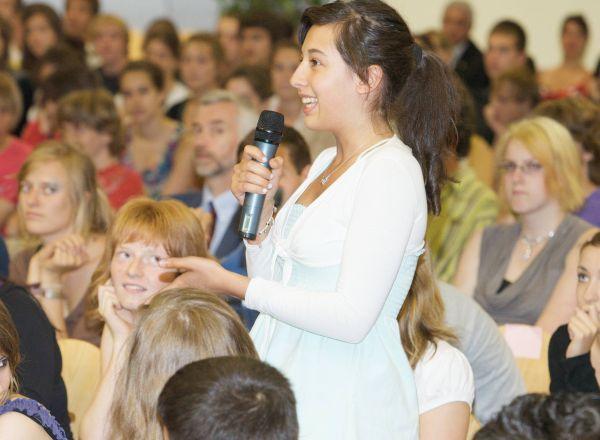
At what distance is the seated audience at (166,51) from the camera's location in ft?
24.3

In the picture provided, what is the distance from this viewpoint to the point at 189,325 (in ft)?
6.78

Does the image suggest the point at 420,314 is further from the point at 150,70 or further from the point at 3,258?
the point at 150,70

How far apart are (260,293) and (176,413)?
16.8 inches

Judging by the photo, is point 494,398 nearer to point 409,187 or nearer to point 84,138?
point 409,187

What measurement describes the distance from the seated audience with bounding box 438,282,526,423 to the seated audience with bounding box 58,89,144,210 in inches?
103

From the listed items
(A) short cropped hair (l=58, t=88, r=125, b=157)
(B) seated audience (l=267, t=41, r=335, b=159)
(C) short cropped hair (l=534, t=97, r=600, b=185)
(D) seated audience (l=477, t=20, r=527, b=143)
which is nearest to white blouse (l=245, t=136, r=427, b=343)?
(C) short cropped hair (l=534, t=97, r=600, b=185)

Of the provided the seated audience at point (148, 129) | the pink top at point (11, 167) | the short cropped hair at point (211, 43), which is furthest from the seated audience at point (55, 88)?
the short cropped hair at point (211, 43)

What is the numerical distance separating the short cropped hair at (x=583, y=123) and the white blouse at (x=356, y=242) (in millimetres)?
2514

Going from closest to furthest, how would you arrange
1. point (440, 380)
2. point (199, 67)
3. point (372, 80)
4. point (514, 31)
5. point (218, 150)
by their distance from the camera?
point (372, 80)
point (440, 380)
point (218, 150)
point (199, 67)
point (514, 31)

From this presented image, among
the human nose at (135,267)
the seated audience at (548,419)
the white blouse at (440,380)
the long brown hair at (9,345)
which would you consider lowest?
the long brown hair at (9,345)

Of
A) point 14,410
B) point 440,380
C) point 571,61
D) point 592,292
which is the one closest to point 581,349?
point 592,292

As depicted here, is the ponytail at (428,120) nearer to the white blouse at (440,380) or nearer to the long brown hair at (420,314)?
the long brown hair at (420,314)

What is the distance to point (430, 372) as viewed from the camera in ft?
8.16

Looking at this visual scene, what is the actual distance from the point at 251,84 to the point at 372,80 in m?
4.24
